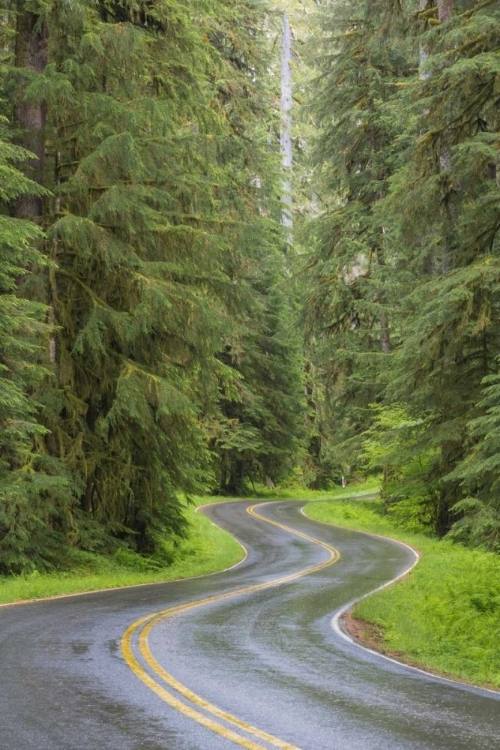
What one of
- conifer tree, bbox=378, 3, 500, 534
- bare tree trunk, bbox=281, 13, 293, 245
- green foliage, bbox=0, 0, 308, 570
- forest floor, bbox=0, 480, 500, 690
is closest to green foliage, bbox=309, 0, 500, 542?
conifer tree, bbox=378, 3, 500, 534

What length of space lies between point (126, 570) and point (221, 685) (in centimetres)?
1063

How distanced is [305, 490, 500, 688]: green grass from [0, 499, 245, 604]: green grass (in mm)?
5252

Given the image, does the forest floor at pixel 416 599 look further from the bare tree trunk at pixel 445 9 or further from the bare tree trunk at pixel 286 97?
the bare tree trunk at pixel 286 97

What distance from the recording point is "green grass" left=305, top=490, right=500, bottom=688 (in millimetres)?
9453

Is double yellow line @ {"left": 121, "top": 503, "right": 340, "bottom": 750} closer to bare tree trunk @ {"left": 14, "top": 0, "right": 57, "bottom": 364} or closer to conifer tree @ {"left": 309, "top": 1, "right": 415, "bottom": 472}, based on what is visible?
bare tree trunk @ {"left": 14, "top": 0, "right": 57, "bottom": 364}

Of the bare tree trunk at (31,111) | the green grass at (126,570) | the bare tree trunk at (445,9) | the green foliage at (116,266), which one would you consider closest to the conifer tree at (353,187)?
the bare tree trunk at (445,9)

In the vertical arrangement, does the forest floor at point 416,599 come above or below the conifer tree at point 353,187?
below

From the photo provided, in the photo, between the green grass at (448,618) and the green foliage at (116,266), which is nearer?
the green grass at (448,618)

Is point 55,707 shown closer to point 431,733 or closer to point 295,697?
point 295,697

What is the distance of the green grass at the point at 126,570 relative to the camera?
1373 cm

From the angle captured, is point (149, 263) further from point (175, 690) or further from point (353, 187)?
point (353, 187)

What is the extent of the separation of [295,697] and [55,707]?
6.48 ft

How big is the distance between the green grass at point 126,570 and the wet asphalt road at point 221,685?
37.0 inches

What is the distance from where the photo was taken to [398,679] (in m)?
7.79
